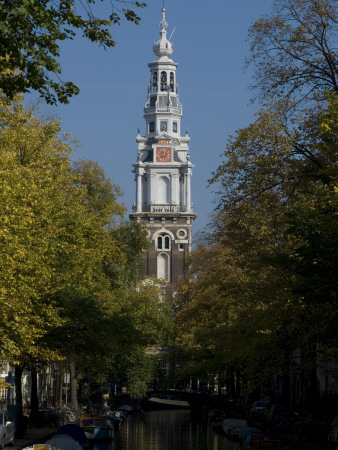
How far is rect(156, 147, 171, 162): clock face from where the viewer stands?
649 ft

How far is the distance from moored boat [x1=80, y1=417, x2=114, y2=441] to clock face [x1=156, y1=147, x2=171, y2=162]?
13949 cm

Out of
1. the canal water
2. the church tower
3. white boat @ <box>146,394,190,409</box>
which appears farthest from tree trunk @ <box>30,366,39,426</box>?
the church tower

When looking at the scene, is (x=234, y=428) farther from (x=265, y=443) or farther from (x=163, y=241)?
(x=163, y=241)

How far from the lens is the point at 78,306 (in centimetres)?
4788

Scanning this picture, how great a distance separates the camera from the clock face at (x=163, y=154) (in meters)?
198

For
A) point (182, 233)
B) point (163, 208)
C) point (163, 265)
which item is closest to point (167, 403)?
point (163, 265)

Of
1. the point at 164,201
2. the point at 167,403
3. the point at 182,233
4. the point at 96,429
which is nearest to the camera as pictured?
the point at 96,429

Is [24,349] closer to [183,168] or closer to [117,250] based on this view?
[117,250]

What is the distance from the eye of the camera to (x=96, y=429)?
57594 millimetres

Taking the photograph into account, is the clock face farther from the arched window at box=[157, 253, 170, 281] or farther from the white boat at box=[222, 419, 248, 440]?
the white boat at box=[222, 419, 248, 440]

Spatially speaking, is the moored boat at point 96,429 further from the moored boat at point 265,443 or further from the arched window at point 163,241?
the arched window at point 163,241

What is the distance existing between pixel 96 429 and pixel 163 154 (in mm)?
143254

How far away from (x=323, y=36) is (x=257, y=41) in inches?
106

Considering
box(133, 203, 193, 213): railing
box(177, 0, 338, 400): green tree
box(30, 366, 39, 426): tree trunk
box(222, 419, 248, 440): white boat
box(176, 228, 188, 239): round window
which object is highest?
box(133, 203, 193, 213): railing
